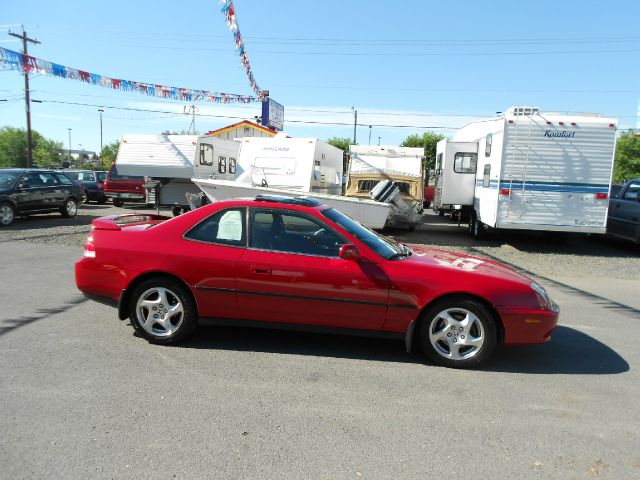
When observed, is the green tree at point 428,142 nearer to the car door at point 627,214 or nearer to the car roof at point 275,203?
the car door at point 627,214

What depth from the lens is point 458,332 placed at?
426cm

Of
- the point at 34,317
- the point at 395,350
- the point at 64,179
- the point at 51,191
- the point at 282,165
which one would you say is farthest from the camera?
the point at 64,179

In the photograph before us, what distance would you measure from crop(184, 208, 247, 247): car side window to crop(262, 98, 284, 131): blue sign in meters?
26.9

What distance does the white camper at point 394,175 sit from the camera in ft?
44.2

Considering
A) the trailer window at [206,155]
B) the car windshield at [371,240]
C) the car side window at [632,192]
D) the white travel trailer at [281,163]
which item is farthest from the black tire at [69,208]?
the car side window at [632,192]

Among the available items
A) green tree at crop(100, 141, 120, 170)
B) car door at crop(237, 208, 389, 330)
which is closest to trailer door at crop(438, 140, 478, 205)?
car door at crop(237, 208, 389, 330)

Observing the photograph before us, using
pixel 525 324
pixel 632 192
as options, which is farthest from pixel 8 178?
pixel 632 192

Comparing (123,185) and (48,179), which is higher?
(48,179)

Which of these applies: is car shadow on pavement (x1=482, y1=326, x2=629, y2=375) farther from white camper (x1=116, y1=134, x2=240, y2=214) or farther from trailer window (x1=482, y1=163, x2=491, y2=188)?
white camper (x1=116, y1=134, x2=240, y2=214)

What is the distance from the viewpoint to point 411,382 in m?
4.00

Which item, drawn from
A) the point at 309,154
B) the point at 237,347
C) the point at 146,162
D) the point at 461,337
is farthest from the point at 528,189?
the point at 146,162

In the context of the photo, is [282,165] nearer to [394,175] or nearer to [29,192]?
[394,175]

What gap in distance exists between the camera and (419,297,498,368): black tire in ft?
13.9

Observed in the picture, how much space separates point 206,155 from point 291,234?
37.9 feet
